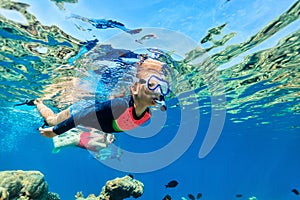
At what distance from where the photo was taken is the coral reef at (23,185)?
775 centimetres

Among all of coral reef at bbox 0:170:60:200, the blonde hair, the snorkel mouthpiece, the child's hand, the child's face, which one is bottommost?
coral reef at bbox 0:170:60:200

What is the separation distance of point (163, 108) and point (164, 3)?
17.7 feet

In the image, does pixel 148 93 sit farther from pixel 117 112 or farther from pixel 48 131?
pixel 48 131

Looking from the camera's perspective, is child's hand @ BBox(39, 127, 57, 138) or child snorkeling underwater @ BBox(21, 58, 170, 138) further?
child's hand @ BBox(39, 127, 57, 138)

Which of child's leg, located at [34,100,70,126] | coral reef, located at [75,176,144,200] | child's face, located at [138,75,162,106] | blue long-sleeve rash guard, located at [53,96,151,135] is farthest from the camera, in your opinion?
coral reef, located at [75,176,144,200]

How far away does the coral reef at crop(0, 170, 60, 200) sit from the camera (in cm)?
775

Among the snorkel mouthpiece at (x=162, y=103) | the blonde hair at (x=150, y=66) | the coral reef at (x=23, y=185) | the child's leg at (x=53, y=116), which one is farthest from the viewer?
the blonde hair at (x=150, y=66)

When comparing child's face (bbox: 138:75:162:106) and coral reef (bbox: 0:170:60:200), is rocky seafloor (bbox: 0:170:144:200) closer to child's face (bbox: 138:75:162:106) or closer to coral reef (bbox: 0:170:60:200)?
coral reef (bbox: 0:170:60:200)

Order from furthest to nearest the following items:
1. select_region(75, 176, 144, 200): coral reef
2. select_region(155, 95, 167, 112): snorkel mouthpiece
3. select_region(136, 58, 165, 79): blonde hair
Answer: select_region(136, 58, 165, 79): blonde hair → select_region(75, 176, 144, 200): coral reef → select_region(155, 95, 167, 112): snorkel mouthpiece

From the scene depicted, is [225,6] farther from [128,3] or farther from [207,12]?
[128,3]

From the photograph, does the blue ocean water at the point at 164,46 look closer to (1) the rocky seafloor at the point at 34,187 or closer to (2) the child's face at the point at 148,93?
(1) the rocky seafloor at the point at 34,187

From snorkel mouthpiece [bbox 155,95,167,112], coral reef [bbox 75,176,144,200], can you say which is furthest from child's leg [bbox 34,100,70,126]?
coral reef [bbox 75,176,144,200]

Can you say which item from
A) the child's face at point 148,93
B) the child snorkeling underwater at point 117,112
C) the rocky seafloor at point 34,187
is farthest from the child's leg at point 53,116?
the rocky seafloor at point 34,187

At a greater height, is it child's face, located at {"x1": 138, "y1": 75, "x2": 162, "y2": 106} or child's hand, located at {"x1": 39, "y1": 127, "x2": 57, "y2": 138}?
child's face, located at {"x1": 138, "y1": 75, "x2": 162, "y2": 106}
